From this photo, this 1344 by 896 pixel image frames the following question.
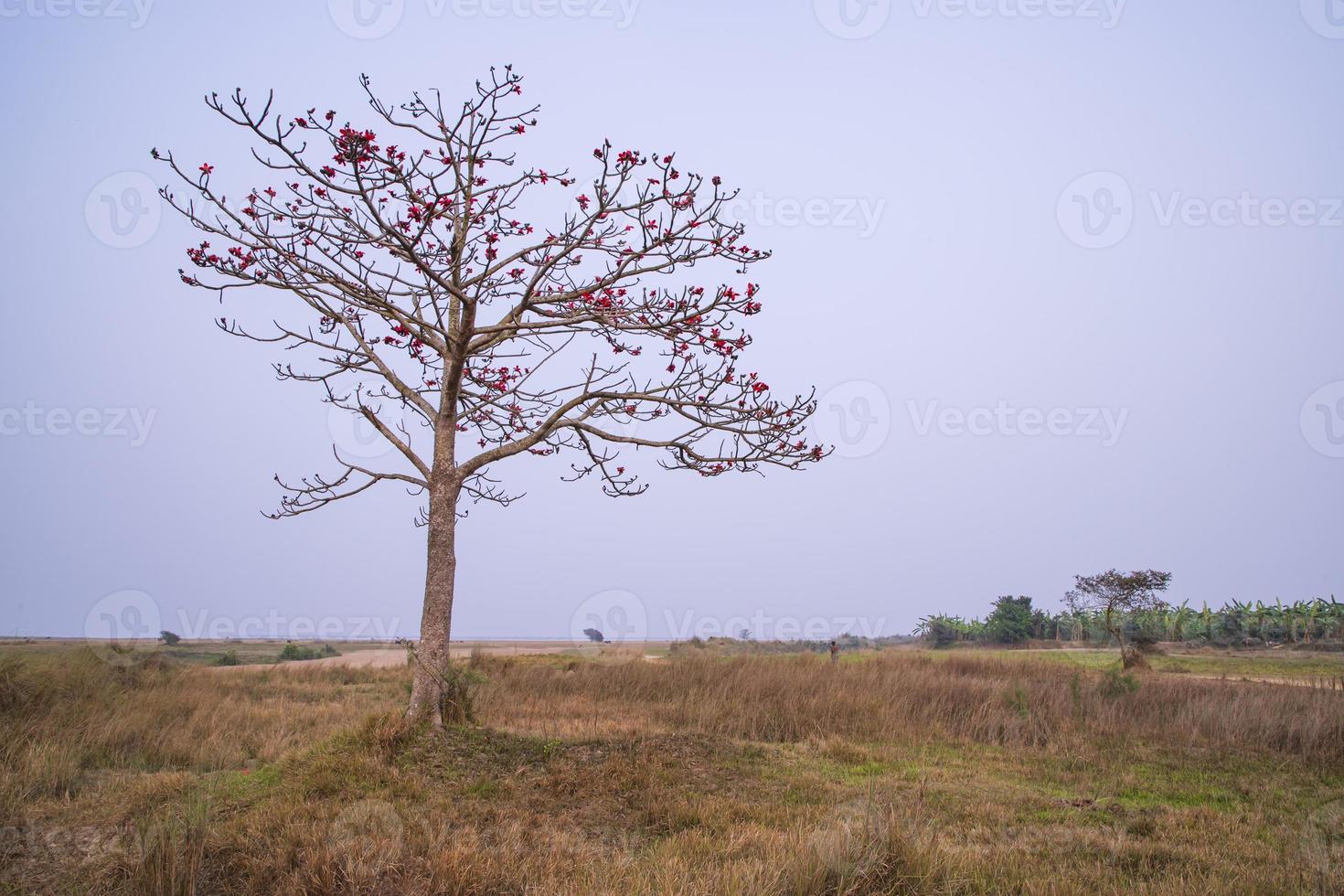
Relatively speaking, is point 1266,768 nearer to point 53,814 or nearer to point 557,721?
point 557,721

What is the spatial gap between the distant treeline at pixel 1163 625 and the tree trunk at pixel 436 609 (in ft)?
99.0

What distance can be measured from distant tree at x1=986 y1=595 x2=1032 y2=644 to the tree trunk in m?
43.4

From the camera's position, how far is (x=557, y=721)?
1150 cm

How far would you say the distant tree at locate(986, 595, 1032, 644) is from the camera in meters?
46.2

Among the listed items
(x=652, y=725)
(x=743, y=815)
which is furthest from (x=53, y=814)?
(x=652, y=725)

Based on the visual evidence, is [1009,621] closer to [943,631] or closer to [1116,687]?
[943,631]

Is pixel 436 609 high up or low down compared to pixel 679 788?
up

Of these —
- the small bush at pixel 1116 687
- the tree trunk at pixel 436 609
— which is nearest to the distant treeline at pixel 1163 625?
the small bush at pixel 1116 687

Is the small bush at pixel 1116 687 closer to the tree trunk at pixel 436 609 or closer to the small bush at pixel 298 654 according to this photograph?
the tree trunk at pixel 436 609

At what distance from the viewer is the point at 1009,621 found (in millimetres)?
46844

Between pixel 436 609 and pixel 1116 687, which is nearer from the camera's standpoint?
pixel 436 609

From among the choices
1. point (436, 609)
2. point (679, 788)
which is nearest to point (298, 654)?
point (436, 609)

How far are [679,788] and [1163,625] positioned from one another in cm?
4409

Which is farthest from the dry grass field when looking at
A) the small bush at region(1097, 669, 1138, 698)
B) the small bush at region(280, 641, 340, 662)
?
the small bush at region(280, 641, 340, 662)
